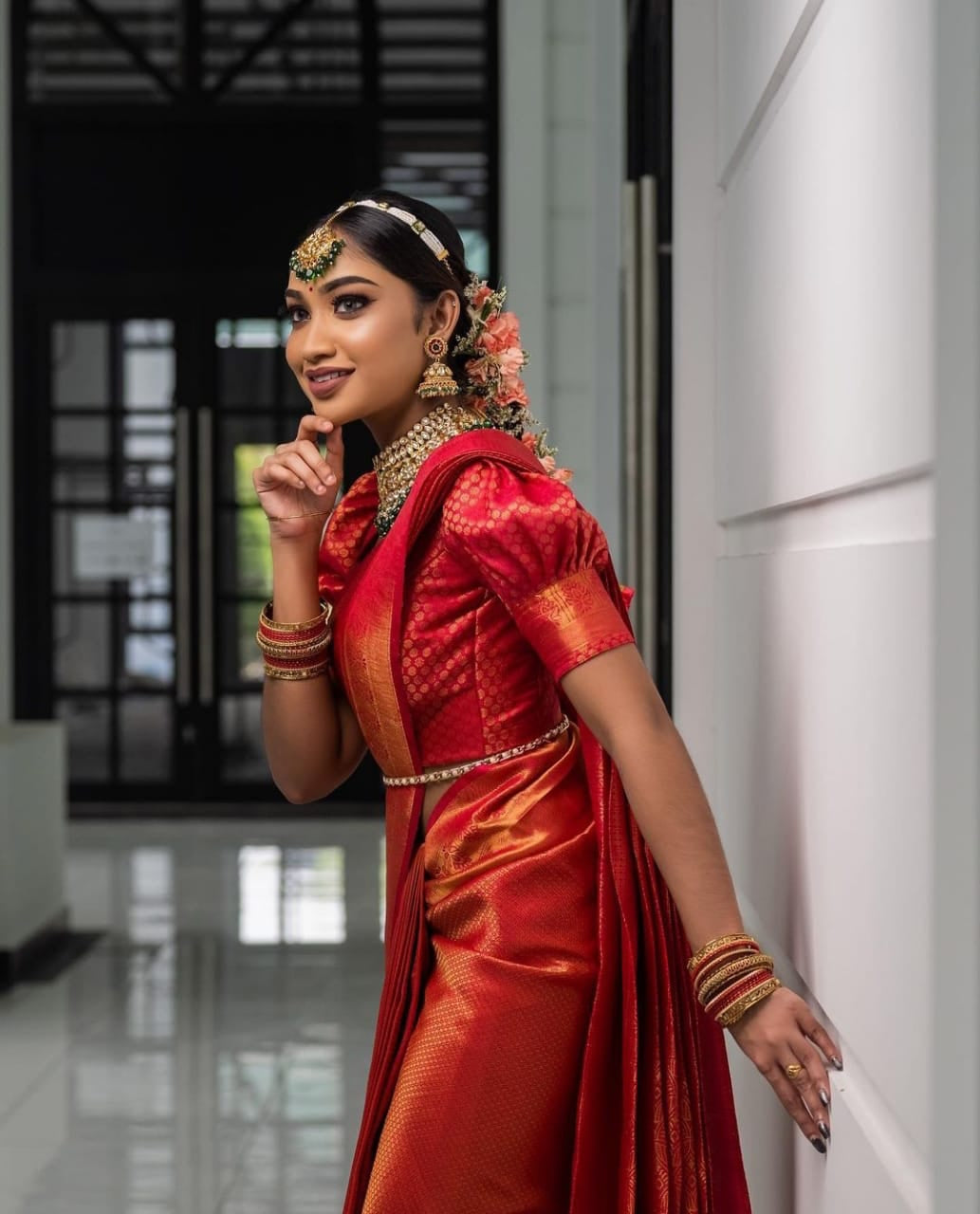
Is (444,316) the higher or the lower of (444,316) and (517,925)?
the higher

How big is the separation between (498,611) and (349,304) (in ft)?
1.07

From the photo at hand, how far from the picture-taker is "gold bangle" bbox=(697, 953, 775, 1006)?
126cm

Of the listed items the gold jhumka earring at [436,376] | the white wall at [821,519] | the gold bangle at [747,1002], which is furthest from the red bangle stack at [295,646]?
the gold bangle at [747,1002]

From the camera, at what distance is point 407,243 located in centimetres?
159

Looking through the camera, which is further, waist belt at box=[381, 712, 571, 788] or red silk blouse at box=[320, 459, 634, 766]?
waist belt at box=[381, 712, 571, 788]

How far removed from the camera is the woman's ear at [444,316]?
1.62m

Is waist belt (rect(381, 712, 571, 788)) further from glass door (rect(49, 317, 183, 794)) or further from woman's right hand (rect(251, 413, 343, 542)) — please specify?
glass door (rect(49, 317, 183, 794))

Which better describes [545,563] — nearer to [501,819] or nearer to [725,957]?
[501,819]

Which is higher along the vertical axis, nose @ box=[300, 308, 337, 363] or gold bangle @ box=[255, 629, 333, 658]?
nose @ box=[300, 308, 337, 363]

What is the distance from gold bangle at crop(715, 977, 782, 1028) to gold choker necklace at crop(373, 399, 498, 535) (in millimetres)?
582

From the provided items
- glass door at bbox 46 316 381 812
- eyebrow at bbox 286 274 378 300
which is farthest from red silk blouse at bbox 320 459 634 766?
glass door at bbox 46 316 381 812

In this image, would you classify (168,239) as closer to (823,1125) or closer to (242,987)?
(242,987)

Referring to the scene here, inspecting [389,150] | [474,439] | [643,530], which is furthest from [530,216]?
[474,439]

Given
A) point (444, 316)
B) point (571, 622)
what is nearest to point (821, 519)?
point (571, 622)
